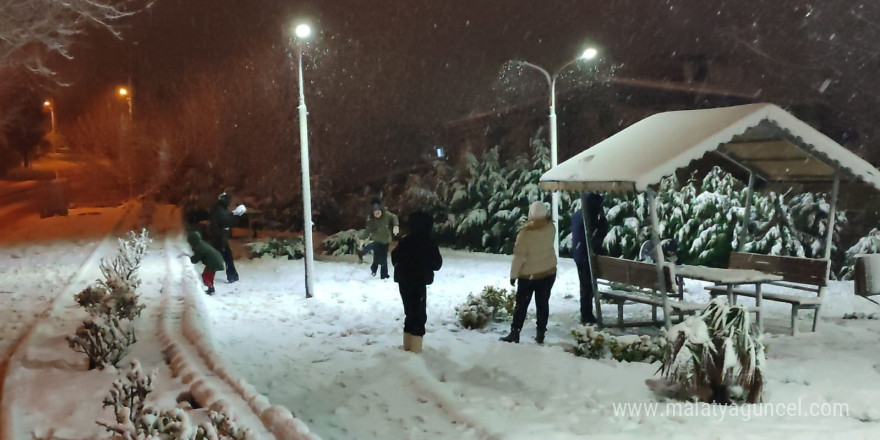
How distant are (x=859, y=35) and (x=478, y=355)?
53.7 ft

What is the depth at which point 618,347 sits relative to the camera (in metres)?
7.46

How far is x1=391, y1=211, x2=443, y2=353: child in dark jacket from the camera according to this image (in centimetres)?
780

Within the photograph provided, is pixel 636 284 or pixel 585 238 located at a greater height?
pixel 585 238

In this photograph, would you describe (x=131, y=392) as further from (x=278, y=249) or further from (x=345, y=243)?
(x=345, y=243)

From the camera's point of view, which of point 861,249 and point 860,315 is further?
point 861,249

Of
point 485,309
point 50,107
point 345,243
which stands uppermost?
point 50,107

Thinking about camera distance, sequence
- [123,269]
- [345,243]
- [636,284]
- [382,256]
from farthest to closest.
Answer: [345,243], [382,256], [123,269], [636,284]

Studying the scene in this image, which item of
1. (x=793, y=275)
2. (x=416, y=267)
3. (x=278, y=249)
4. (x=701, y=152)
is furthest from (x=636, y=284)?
(x=278, y=249)

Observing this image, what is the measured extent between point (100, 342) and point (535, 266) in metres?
4.63

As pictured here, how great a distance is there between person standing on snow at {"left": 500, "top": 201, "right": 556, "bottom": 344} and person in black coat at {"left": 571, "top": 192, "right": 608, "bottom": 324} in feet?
4.57

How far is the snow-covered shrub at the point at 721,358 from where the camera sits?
19.1ft

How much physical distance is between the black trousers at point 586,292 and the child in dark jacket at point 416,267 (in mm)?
2756

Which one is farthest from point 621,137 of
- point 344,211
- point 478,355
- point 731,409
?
point 344,211

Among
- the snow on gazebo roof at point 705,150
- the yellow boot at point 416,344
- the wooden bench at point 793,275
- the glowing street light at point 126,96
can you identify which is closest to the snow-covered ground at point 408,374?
the yellow boot at point 416,344
